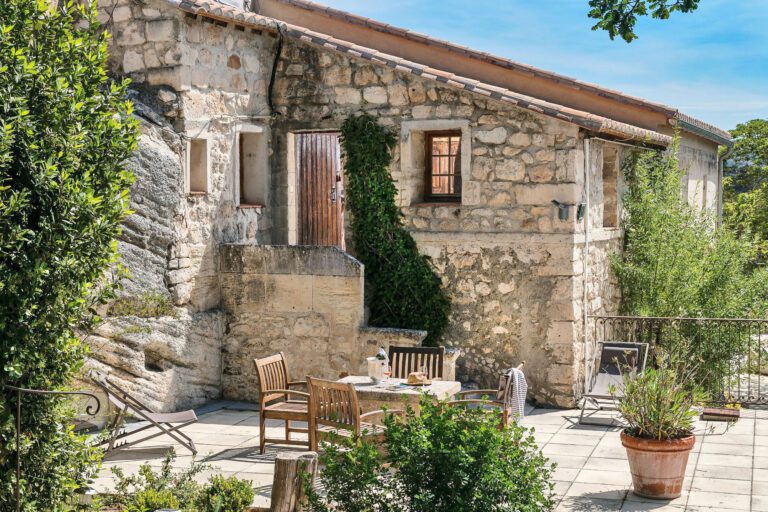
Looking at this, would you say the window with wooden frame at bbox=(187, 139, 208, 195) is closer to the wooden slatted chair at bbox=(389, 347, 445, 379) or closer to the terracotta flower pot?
the wooden slatted chair at bbox=(389, 347, 445, 379)

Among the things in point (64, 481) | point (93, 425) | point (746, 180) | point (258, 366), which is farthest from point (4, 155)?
point (746, 180)

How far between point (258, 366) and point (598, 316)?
4.59 meters

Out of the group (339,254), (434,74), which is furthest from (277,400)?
(434,74)

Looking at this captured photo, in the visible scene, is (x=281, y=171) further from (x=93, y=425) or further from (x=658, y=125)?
(x=658, y=125)

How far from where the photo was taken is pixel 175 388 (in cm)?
1102

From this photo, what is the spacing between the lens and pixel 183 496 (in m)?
6.70

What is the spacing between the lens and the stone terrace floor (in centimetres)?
758

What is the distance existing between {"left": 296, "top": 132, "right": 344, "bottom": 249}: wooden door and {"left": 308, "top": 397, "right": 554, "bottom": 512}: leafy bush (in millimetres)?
7842

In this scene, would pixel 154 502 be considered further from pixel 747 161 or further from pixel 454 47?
pixel 747 161

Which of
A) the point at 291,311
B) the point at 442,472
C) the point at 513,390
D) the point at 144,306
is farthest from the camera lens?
the point at 291,311

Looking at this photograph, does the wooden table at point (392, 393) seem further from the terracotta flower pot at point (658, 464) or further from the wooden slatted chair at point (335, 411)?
the terracotta flower pot at point (658, 464)

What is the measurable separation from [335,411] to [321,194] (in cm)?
644

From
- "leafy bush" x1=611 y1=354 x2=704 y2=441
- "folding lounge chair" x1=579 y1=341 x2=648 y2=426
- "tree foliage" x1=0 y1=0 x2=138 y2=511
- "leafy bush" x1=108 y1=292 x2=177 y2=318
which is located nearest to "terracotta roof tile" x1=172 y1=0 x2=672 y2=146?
"folding lounge chair" x1=579 y1=341 x2=648 y2=426

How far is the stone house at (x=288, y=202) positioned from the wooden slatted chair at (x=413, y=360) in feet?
3.84
